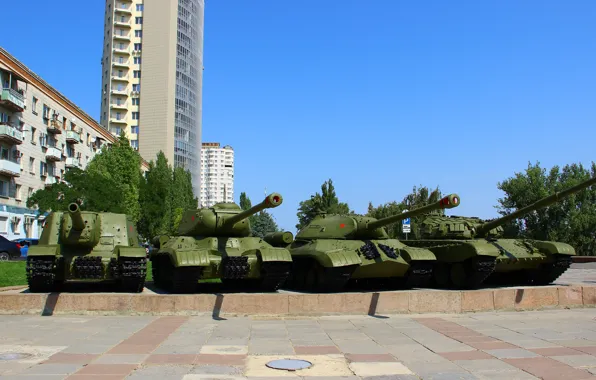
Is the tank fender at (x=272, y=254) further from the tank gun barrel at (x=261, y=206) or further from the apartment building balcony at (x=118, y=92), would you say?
the apartment building balcony at (x=118, y=92)

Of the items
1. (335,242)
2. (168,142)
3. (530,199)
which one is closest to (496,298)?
(335,242)

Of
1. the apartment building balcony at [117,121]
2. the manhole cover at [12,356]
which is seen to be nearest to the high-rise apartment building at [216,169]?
the apartment building balcony at [117,121]

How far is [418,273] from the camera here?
1448 cm

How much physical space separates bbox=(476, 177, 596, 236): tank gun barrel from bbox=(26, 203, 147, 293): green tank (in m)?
9.66

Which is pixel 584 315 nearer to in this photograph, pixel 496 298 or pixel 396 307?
pixel 496 298

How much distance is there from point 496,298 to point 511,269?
368cm

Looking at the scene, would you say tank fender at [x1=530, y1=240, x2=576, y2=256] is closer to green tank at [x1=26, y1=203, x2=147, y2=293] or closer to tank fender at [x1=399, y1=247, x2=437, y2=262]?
tank fender at [x1=399, y1=247, x2=437, y2=262]

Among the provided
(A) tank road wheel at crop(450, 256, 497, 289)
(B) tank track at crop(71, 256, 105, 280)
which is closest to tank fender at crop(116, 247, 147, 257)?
(B) tank track at crop(71, 256, 105, 280)

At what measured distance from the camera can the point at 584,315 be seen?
38.9ft

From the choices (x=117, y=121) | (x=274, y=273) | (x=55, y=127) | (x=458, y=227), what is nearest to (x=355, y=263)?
(x=274, y=273)

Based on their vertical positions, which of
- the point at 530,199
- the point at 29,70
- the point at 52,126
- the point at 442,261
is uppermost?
the point at 29,70

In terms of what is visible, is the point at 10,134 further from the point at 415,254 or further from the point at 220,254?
the point at 415,254

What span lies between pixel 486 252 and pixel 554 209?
3492 centimetres

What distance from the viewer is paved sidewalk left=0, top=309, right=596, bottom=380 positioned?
6652mm
